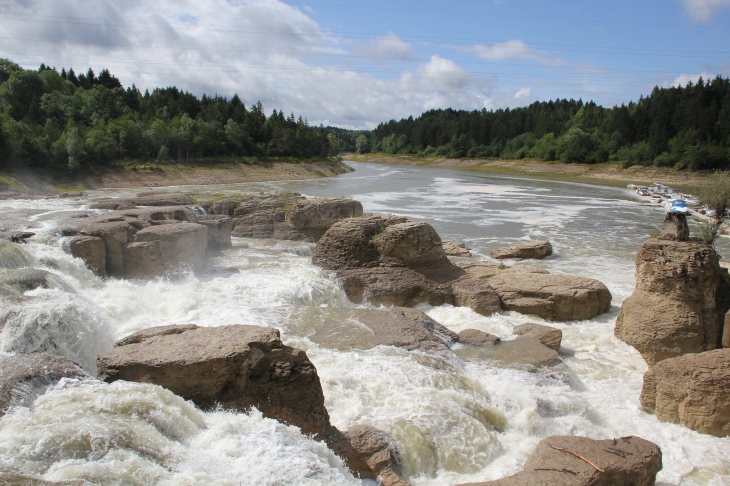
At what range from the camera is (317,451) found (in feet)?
19.4

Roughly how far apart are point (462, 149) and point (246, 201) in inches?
4311

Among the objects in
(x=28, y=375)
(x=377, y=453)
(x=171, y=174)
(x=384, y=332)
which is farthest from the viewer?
(x=171, y=174)

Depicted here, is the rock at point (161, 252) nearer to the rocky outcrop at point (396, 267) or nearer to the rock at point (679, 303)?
Result: the rocky outcrop at point (396, 267)

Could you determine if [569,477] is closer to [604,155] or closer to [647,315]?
[647,315]

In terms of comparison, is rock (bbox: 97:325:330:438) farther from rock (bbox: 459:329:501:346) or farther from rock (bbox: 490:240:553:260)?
rock (bbox: 490:240:553:260)

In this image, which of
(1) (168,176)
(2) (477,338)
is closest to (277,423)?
(2) (477,338)

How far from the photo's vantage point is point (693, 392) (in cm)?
859

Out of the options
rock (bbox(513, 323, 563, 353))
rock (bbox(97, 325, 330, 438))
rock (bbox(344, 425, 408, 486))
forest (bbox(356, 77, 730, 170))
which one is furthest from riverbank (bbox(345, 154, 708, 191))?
rock (bbox(97, 325, 330, 438))

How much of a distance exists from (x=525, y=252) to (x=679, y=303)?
37.6 feet

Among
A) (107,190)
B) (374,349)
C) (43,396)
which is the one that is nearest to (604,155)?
(107,190)

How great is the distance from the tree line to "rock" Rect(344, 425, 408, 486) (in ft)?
155

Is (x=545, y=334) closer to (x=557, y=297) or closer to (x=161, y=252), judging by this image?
(x=557, y=297)

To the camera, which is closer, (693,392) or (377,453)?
(377,453)

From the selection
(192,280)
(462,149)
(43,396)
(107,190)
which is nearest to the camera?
(43,396)
